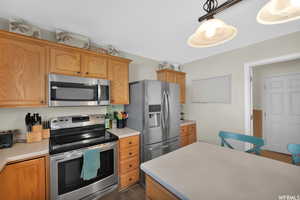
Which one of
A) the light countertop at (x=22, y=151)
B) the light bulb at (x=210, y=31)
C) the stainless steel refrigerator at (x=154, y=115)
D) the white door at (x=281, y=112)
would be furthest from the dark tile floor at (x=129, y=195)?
the white door at (x=281, y=112)

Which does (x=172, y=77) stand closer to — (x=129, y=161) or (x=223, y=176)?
(x=129, y=161)

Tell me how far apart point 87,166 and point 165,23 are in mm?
2148

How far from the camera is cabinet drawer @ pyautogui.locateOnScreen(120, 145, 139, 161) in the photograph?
179cm

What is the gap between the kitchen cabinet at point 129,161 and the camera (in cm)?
179

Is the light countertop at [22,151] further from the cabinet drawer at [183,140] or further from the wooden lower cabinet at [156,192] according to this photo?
the cabinet drawer at [183,140]

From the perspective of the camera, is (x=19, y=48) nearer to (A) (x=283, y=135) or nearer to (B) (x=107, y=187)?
(B) (x=107, y=187)

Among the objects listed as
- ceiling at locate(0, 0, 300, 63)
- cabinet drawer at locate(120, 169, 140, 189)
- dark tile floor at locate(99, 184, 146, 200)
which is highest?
ceiling at locate(0, 0, 300, 63)

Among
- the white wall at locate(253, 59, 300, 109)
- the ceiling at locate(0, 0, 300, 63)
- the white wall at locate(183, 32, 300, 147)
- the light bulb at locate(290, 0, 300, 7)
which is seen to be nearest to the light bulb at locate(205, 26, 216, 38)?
the light bulb at locate(290, 0, 300, 7)

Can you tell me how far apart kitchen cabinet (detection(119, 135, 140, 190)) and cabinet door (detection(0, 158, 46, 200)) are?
2.91 feet

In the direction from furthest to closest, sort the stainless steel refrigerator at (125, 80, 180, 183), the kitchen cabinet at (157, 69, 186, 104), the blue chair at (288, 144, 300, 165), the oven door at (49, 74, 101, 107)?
the kitchen cabinet at (157, 69, 186, 104) < the stainless steel refrigerator at (125, 80, 180, 183) < the oven door at (49, 74, 101, 107) < the blue chair at (288, 144, 300, 165)

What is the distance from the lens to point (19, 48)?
53.5 inches

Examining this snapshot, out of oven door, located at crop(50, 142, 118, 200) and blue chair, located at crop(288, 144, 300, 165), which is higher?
blue chair, located at crop(288, 144, 300, 165)

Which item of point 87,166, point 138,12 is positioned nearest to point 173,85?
point 138,12

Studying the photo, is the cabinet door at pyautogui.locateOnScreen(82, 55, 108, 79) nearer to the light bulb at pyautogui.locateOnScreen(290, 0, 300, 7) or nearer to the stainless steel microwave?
the stainless steel microwave
